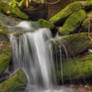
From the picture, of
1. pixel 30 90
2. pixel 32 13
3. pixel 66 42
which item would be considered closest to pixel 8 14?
pixel 32 13

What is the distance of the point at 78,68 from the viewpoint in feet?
18.0

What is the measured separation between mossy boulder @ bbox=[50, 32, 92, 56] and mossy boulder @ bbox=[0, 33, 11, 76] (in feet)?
5.57

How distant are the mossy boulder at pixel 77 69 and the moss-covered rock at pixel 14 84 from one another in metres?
1.61

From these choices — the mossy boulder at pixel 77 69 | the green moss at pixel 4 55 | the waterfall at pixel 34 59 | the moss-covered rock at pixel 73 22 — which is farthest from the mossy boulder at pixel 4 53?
the moss-covered rock at pixel 73 22

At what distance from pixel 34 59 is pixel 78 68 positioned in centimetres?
178

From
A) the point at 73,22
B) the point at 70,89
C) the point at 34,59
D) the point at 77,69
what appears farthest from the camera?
the point at 73,22

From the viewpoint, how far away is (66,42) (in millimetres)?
5613

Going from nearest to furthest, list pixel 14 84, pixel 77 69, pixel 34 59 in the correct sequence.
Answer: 1. pixel 14 84
2. pixel 77 69
3. pixel 34 59

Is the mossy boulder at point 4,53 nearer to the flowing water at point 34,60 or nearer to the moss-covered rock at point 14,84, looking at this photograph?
the flowing water at point 34,60

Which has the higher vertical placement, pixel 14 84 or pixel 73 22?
pixel 73 22

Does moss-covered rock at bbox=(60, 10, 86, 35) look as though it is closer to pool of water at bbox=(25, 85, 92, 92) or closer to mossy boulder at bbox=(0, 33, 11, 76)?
pool of water at bbox=(25, 85, 92, 92)

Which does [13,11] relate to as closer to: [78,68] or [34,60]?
[34,60]

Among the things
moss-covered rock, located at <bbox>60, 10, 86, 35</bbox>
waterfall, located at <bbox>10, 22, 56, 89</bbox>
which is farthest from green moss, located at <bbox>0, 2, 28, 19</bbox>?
waterfall, located at <bbox>10, 22, 56, 89</bbox>

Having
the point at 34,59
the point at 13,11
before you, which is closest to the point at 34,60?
the point at 34,59
